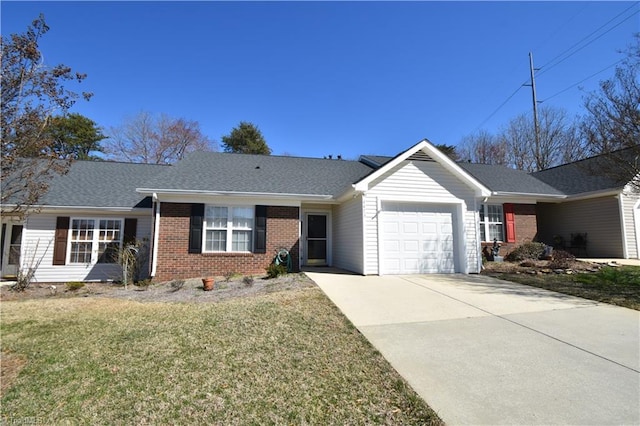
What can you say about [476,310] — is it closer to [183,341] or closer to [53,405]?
[183,341]

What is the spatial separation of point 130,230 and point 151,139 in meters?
20.5

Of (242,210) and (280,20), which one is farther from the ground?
(280,20)

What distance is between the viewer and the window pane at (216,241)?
1115cm

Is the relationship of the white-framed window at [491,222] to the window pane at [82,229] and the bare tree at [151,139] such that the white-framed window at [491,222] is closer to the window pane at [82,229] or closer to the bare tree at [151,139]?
the window pane at [82,229]

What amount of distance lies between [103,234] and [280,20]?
10534mm

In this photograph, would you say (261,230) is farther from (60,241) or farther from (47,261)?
(47,261)

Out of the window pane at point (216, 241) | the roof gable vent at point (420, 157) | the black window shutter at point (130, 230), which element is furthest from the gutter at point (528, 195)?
the black window shutter at point (130, 230)

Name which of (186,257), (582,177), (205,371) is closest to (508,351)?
(205,371)

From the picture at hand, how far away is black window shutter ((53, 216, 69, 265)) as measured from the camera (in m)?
11.6

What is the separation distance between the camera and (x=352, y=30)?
11.5m

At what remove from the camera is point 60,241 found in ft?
38.2

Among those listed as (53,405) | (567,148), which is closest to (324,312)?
(53,405)

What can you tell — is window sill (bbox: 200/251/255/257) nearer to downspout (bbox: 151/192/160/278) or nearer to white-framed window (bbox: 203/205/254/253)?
white-framed window (bbox: 203/205/254/253)

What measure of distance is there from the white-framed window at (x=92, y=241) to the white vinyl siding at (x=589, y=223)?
2032 cm
